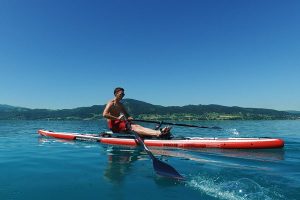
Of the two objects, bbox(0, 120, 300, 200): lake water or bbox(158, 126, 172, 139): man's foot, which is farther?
bbox(158, 126, 172, 139): man's foot

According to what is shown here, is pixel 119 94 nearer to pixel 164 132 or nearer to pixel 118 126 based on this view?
pixel 118 126

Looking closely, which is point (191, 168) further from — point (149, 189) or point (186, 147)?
point (186, 147)

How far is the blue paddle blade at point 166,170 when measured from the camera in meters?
8.15

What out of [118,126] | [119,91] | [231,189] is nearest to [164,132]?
[118,126]

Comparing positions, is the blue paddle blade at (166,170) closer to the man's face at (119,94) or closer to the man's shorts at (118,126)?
the man's face at (119,94)

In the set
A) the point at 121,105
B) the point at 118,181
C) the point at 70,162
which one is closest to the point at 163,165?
the point at 118,181

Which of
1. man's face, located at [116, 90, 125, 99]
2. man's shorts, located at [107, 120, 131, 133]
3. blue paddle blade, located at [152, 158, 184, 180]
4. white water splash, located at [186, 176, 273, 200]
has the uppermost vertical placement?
man's face, located at [116, 90, 125, 99]

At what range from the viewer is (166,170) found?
841cm

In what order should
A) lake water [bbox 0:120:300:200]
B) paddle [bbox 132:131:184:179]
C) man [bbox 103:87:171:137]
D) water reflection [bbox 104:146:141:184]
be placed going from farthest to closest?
man [bbox 103:87:171:137]
water reflection [bbox 104:146:141:184]
paddle [bbox 132:131:184:179]
lake water [bbox 0:120:300:200]

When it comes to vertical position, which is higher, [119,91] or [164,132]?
[119,91]

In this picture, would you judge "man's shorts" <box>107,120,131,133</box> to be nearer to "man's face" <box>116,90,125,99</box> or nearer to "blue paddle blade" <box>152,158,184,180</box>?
"man's face" <box>116,90,125,99</box>

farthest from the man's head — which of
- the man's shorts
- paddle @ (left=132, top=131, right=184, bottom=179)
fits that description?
paddle @ (left=132, top=131, right=184, bottom=179)

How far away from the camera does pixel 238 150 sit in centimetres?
1437

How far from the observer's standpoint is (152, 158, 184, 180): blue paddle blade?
8148mm
